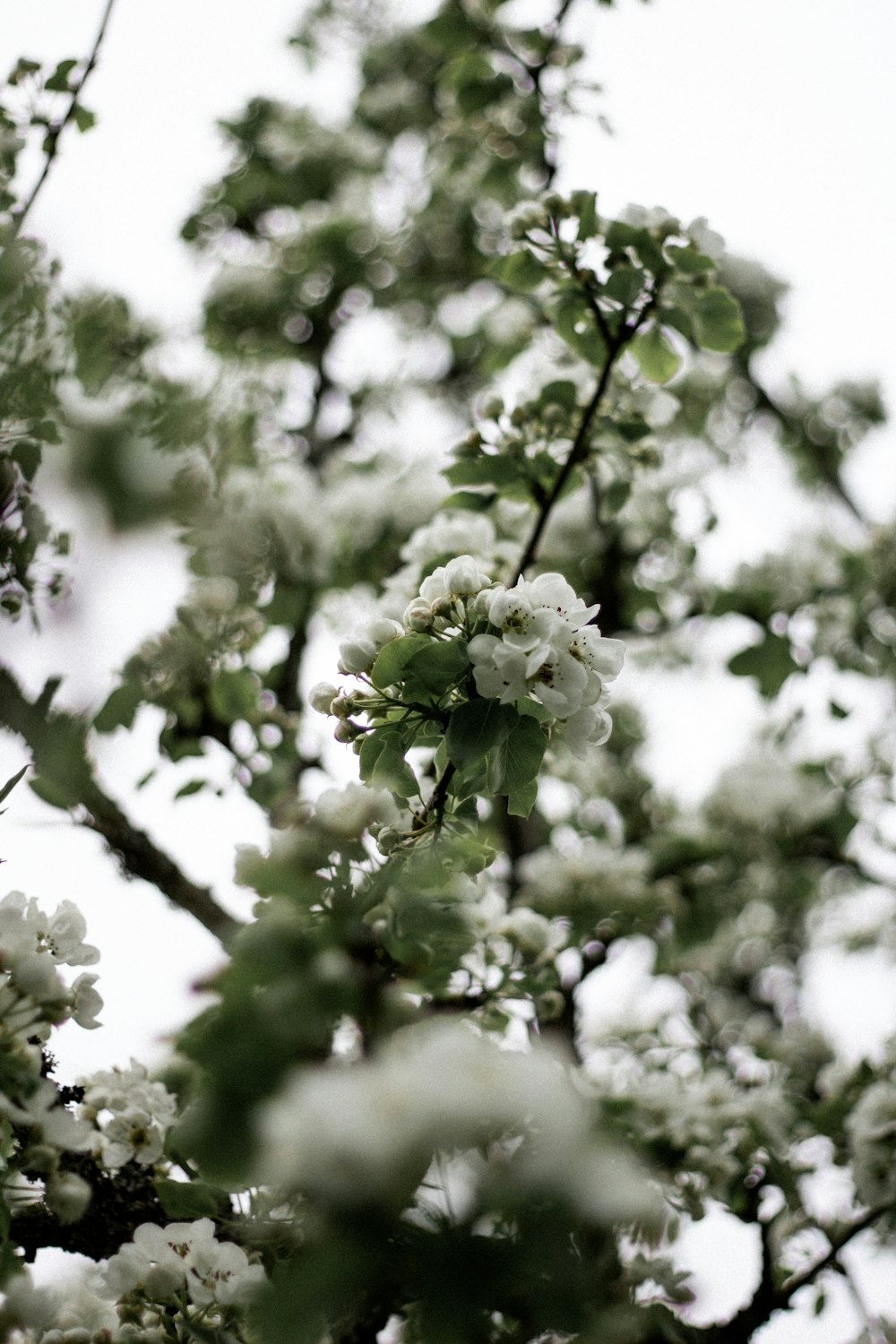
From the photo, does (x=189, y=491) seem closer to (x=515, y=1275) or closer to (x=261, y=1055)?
(x=261, y=1055)

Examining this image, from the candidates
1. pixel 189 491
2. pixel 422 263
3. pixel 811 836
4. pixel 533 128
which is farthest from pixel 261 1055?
pixel 422 263

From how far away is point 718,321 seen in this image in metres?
2.01

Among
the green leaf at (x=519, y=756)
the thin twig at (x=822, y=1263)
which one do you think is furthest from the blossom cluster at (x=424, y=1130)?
the thin twig at (x=822, y=1263)

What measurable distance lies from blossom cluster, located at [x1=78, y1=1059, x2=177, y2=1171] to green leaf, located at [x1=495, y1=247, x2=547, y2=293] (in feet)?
5.62

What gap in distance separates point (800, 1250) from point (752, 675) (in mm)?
1579

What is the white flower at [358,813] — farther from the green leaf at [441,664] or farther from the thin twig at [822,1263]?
the thin twig at [822,1263]

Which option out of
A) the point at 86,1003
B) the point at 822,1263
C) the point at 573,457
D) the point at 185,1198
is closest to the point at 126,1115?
the point at 185,1198

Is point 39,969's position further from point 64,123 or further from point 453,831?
point 64,123

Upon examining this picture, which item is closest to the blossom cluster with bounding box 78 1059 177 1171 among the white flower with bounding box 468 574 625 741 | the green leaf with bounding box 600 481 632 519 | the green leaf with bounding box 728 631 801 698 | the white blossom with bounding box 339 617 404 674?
the white blossom with bounding box 339 617 404 674

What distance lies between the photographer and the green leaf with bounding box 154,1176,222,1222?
5.03ft

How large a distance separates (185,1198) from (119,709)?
1.08 metres

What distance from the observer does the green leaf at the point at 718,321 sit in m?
1.97

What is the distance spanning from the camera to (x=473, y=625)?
1.22 m

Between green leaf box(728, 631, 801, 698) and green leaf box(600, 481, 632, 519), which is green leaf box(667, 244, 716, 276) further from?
green leaf box(728, 631, 801, 698)
